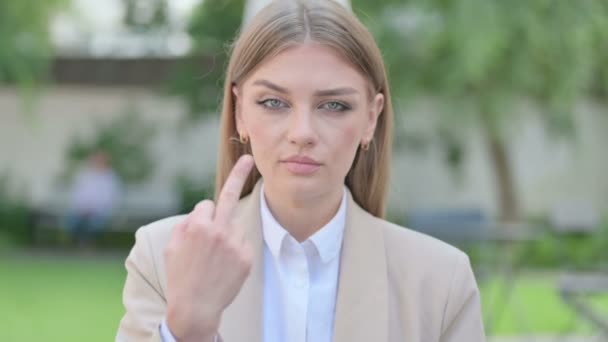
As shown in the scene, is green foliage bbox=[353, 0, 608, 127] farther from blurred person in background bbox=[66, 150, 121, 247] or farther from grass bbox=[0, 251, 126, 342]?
blurred person in background bbox=[66, 150, 121, 247]

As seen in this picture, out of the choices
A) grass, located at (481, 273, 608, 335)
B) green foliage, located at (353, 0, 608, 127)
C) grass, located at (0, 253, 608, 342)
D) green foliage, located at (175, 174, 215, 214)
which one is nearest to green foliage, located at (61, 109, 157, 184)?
green foliage, located at (175, 174, 215, 214)

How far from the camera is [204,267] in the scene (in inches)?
51.9

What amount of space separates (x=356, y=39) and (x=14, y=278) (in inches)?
415

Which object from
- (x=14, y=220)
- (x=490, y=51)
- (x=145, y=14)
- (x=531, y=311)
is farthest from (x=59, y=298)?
(x=145, y=14)

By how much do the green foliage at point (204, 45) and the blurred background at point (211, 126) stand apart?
0.02m

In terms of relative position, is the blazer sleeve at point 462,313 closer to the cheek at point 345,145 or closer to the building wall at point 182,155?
the cheek at point 345,145

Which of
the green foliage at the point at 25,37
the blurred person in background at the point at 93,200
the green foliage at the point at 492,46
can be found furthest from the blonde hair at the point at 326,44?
the blurred person in background at the point at 93,200

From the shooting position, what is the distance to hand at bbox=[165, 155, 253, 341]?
4.31ft

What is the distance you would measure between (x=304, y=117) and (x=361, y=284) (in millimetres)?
273

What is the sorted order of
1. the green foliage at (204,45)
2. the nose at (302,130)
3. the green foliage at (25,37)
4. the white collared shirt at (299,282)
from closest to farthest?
the nose at (302,130) < the white collared shirt at (299,282) < the green foliage at (25,37) < the green foliage at (204,45)

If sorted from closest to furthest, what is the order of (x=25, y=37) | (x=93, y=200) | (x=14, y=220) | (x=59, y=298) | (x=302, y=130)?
(x=302, y=130) < (x=59, y=298) < (x=25, y=37) < (x=93, y=200) < (x=14, y=220)

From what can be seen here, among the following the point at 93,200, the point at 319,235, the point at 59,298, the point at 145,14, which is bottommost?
the point at 59,298

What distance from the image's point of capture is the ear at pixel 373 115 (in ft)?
5.74

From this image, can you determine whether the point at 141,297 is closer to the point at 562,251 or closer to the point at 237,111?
the point at 237,111
